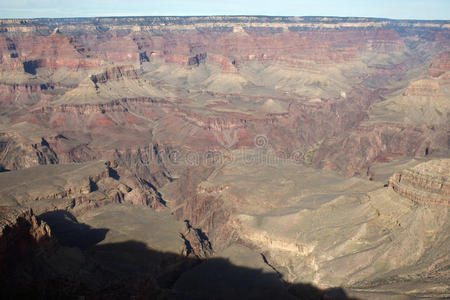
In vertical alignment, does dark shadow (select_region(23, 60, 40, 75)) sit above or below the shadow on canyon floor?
above

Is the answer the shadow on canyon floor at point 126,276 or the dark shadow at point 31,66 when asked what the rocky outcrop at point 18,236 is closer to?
the shadow on canyon floor at point 126,276

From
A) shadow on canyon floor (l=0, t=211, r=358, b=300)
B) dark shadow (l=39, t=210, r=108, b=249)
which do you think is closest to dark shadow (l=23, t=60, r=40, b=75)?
dark shadow (l=39, t=210, r=108, b=249)

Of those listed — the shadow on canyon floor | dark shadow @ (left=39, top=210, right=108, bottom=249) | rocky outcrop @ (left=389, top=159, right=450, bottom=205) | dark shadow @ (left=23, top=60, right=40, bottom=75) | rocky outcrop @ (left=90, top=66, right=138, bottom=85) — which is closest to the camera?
the shadow on canyon floor

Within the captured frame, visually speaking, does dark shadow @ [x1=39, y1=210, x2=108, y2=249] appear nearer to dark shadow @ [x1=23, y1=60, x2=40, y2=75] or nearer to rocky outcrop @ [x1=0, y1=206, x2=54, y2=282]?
rocky outcrop @ [x1=0, y1=206, x2=54, y2=282]

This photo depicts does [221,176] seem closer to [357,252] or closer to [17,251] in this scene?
[357,252]

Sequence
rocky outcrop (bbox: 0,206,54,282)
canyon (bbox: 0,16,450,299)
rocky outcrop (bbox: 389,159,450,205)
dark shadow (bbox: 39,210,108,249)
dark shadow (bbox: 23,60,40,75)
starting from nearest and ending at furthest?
rocky outcrop (bbox: 0,206,54,282)
canyon (bbox: 0,16,450,299)
rocky outcrop (bbox: 389,159,450,205)
dark shadow (bbox: 39,210,108,249)
dark shadow (bbox: 23,60,40,75)

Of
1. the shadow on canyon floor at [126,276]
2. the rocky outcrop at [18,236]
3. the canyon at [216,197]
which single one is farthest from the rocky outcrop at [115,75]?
the rocky outcrop at [18,236]

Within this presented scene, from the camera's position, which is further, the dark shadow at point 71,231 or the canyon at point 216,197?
the dark shadow at point 71,231
